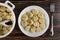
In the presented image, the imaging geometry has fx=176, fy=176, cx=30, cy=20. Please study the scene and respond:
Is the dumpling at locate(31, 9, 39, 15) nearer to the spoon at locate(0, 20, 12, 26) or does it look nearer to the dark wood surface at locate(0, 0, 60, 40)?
the dark wood surface at locate(0, 0, 60, 40)

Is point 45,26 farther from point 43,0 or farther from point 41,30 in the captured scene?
point 43,0

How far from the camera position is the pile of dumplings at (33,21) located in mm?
1144

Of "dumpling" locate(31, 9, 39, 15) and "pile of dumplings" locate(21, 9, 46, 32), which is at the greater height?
"dumpling" locate(31, 9, 39, 15)

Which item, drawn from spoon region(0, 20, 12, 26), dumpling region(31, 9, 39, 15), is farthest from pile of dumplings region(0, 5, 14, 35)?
dumpling region(31, 9, 39, 15)

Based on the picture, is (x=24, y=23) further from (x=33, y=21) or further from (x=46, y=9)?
(x=46, y=9)

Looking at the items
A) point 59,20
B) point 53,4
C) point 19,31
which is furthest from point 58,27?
point 19,31

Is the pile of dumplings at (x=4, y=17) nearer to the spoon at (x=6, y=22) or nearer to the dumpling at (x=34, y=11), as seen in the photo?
the spoon at (x=6, y=22)

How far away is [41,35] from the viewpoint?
1174mm

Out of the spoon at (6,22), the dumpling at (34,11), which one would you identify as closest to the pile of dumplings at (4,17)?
the spoon at (6,22)

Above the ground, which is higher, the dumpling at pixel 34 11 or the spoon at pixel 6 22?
the dumpling at pixel 34 11

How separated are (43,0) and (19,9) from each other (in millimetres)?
175

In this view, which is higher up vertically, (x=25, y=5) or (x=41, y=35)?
(x=25, y=5)

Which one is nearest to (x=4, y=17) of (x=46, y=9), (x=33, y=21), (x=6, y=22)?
(x=6, y=22)

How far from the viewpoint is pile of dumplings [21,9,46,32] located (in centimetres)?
114
